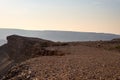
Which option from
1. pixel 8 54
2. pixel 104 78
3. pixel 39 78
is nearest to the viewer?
pixel 104 78

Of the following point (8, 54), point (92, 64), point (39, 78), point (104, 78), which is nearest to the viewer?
point (104, 78)

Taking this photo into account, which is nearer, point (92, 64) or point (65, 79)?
point (65, 79)

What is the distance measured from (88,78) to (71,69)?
3.14 meters

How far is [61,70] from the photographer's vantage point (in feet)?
61.2

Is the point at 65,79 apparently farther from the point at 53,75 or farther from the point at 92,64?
the point at 92,64

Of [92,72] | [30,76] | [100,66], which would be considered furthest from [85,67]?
[30,76]

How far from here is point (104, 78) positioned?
1533 cm

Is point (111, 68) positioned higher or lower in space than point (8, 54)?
higher

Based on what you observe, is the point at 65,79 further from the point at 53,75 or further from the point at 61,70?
Result: the point at 61,70

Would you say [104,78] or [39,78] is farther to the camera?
[39,78]

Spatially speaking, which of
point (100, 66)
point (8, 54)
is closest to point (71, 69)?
point (100, 66)

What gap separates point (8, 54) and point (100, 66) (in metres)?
49.9

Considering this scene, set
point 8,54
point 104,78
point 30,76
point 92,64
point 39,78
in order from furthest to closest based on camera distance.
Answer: point 8,54
point 92,64
point 30,76
point 39,78
point 104,78

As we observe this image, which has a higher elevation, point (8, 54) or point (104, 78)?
point (104, 78)
